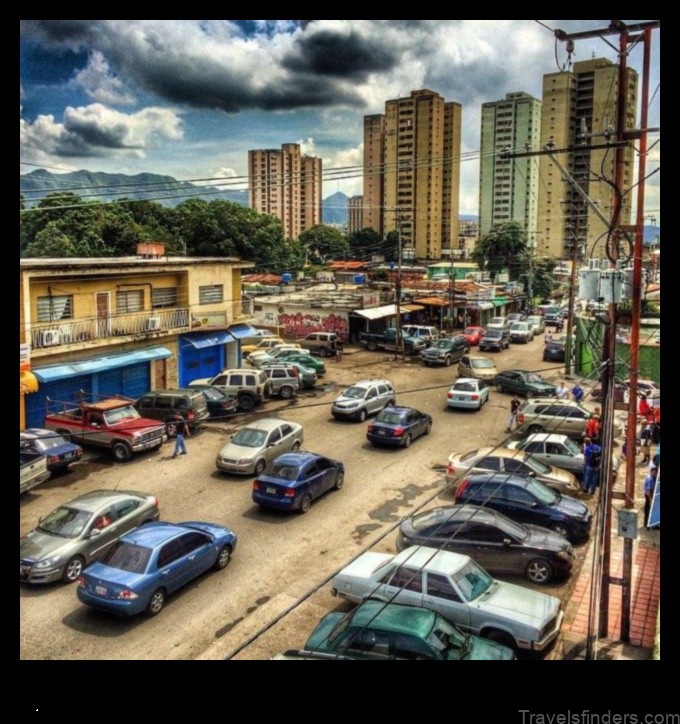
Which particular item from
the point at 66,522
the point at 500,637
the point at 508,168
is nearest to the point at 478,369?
the point at 66,522

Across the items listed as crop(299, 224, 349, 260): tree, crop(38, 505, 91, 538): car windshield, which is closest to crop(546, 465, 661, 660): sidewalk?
crop(38, 505, 91, 538): car windshield

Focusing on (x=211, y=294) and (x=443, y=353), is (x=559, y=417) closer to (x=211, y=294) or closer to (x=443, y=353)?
(x=443, y=353)

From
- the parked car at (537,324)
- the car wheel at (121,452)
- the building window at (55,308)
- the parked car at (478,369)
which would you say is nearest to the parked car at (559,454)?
the car wheel at (121,452)

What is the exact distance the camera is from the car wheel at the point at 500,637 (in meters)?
11.5

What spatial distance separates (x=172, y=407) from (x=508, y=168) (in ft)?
311

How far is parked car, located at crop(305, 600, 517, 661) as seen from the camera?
1002 cm

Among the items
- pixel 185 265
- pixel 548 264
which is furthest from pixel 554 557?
pixel 548 264

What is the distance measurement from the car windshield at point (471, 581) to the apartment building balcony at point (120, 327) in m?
18.5

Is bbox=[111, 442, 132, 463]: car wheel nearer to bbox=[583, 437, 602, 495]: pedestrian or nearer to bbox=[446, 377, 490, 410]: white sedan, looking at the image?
bbox=[446, 377, 490, 410]: white sedan

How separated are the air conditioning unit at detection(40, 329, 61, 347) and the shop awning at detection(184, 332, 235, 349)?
750 cm

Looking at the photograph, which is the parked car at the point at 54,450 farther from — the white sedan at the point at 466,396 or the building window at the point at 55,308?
the white sedan at the point at 466,396
